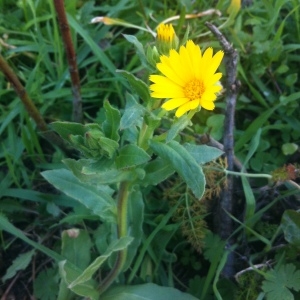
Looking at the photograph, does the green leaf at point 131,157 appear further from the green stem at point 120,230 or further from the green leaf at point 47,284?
the green leaf at point 47,284

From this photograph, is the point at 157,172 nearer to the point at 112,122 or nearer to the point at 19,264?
the point at 112,122

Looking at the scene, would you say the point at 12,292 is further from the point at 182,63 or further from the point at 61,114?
the point at 182,63

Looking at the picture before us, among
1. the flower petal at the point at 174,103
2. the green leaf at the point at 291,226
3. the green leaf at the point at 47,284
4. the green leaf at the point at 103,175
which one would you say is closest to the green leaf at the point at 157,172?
the green leaf at the point at 103,175

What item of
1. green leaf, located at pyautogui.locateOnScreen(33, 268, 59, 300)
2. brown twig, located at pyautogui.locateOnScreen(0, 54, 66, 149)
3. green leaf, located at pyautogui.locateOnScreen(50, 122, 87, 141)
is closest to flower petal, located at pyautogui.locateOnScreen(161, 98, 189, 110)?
green leaf, located at pyautogui.locateOnScreen(50, 122, 87, 141)

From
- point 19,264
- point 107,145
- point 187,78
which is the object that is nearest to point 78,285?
point 19,264

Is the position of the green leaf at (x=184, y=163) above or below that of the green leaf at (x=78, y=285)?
Answer: above
